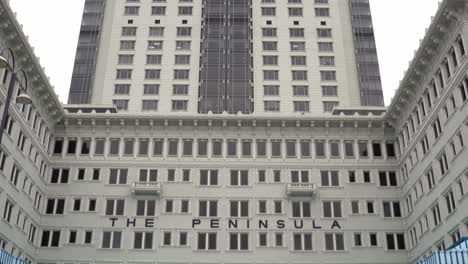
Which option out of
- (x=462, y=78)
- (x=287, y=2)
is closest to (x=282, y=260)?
A: (x=462, y=78)

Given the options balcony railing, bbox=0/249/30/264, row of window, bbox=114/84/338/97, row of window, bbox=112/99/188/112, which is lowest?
balcony railing, bbox=0/249/30/264

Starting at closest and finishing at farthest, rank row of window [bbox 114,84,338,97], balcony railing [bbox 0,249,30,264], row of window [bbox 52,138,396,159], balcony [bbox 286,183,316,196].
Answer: balcony railing [bbox 0,249,30,264]
balcony [bbox 286,183,316,196]
row of window [bbox 52,138,396,159]
row of window [bbox 114,84,338,97]

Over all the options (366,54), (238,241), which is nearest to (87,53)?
(366,54)

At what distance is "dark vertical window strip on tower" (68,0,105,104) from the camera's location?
275 ft

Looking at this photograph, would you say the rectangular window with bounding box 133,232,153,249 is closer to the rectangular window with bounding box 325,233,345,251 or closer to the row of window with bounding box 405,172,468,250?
the rectangular window with bounding box 325,233,345,251

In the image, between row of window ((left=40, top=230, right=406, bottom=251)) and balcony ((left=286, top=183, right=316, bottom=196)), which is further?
balcony ((left=286, top=183, right=316, bottom=196))

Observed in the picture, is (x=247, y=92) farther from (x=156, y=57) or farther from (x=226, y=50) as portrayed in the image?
(x=156, y=57)

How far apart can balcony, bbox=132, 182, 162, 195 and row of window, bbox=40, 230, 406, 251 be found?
389 centimetres

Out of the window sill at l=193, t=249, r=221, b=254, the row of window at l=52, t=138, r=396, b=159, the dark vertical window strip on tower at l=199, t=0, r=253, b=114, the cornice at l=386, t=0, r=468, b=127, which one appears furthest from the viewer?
the dark vertical window strip on tower at l=199, t=0, r=253, b=114

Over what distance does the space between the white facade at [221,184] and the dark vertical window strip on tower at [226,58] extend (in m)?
22.4

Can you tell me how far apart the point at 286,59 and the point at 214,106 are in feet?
41.8

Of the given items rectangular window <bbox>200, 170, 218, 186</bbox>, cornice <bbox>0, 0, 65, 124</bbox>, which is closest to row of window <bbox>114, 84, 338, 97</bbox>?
cornice <bbox>0, 0, 65, 124</bbox>

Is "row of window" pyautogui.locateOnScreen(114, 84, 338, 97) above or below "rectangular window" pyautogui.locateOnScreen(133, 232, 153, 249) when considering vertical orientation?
above

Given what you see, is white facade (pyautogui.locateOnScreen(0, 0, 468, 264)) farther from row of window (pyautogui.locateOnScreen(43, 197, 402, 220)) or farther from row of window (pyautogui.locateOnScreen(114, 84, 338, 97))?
row of window (pyautogui.locateOnScreen(114, 84, 338, 97))
